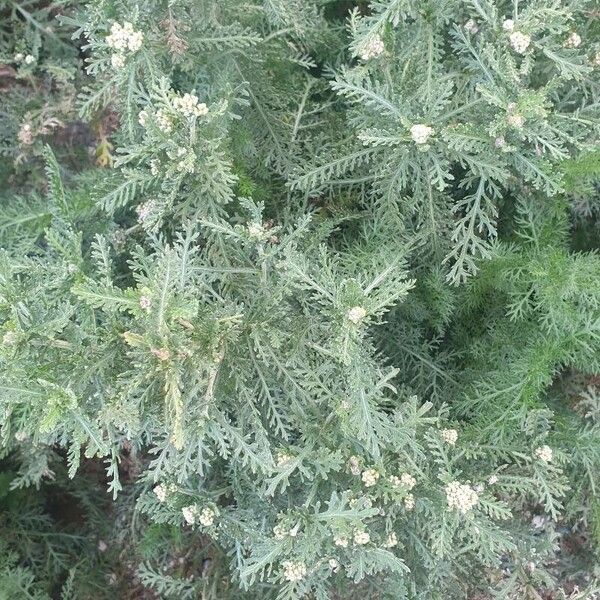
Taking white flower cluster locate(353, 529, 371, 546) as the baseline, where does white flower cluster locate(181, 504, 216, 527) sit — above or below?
below

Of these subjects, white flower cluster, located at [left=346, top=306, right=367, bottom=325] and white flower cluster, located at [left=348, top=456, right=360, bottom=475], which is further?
white flower cluster, located at [left=348, top=456, right=360, bottom=475]

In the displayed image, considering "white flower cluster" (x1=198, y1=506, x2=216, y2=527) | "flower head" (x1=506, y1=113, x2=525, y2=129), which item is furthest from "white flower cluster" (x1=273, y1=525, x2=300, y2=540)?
"flower head" (x1=506, y1=113, x2=525, y2=129)

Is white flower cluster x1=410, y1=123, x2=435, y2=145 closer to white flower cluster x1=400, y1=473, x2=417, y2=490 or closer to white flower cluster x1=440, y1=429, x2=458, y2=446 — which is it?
white flower cluster x1=440, y1=429, x2=458, y2=446

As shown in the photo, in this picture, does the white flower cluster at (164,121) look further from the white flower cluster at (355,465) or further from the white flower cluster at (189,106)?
the white flower cluster at (355,465)

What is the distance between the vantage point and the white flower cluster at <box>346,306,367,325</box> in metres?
2.09

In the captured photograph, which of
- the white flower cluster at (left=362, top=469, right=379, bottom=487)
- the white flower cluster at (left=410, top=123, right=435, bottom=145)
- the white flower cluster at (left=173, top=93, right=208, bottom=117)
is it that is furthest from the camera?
the white flower cluster at (left=362, top=469, right=379, bottom=487)

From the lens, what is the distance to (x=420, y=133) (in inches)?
86.4

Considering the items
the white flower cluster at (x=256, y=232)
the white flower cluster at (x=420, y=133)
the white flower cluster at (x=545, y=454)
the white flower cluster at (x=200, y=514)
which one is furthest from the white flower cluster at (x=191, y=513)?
the white flower cluster at (x=420, y=133)

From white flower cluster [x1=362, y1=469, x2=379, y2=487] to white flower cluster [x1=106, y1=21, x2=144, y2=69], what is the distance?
1.59 meters

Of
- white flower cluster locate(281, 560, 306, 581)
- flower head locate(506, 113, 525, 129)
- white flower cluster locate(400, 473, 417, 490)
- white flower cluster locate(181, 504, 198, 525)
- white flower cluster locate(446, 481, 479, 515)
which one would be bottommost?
white flower cluster locate(181, 504, 198, 525)

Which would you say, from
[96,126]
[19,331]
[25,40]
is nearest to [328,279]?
[19,331]

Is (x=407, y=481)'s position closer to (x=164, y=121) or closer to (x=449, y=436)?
(x=449, y=436)

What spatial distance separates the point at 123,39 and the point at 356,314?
3.71 feet

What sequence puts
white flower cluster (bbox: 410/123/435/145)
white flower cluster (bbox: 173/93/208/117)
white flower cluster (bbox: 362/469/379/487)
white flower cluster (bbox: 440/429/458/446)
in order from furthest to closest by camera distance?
white flower cluster (bbox: 440/429/458/446)
white flower cluster (bbox: 362/469/379/487)
white flower cluster (bbox: 410/123/435/145)
white flower cluster (bbox: 173/93/208/117)
